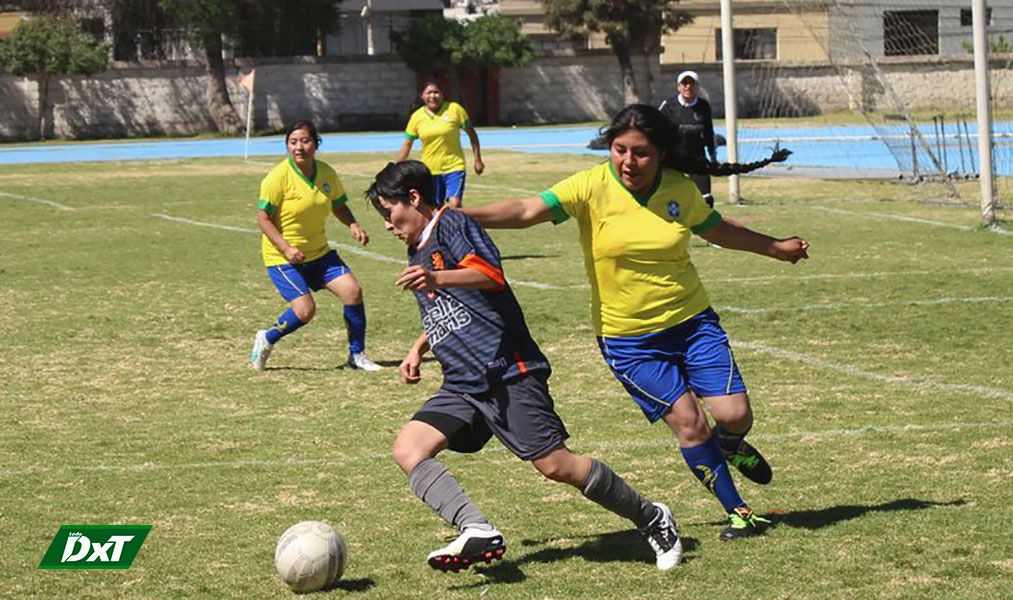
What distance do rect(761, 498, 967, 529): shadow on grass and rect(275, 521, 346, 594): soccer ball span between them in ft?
6.58

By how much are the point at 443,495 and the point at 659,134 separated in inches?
67.7

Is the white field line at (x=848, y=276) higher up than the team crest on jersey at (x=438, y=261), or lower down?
lower down

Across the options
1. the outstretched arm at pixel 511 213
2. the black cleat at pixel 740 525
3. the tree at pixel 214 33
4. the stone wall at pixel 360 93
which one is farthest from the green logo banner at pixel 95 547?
the tree at pixel 214 33

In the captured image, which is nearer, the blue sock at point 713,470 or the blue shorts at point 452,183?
the blue sock at point 713,470

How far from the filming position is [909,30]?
31953 mm

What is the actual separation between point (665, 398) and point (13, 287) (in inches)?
467

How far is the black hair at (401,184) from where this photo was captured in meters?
6.43

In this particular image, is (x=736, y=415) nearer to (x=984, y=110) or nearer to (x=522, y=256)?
(x=522, y=256)

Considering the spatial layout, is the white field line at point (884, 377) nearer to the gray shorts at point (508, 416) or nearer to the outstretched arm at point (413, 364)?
the gray shorts at point (508, 416)

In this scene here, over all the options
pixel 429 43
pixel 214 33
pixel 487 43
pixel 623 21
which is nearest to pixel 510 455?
pixel 214 33

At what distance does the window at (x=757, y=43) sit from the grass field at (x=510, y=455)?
3177 cm

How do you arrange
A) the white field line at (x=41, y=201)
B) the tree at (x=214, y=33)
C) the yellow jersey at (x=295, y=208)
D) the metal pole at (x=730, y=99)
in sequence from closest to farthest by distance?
1. the yellow jersey at (x=295, y=208)
2. the metal pole at (x=730, y=99)
3. the white field line at (x=41, y=201)
4. the tree at (x=214, y=33)

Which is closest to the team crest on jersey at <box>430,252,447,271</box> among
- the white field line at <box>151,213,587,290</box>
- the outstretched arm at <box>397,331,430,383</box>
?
the outstretched arm at <box>397,331,430,383</box>

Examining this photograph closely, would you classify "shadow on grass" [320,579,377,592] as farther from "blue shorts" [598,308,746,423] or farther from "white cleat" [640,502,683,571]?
"blue shorts" [598,308,746,423]
